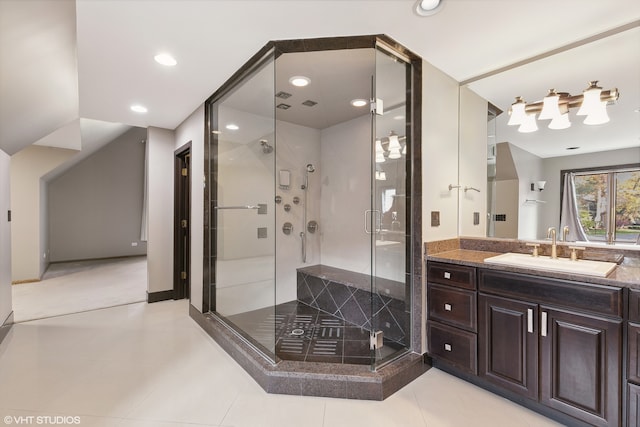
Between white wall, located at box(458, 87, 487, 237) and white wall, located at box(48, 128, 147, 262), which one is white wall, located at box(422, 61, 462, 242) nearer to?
white wall, located at box(458, 87, 487, 237)

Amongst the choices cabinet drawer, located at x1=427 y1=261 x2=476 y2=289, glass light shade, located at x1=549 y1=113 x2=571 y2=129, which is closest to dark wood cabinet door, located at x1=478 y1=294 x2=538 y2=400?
cabinet drawer, located at x1=427 y1=261 x2=476 y2=289

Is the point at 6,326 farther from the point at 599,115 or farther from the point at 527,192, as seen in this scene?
the point at 599,115

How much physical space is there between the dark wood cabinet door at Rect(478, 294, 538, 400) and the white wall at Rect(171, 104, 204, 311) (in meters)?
2.76

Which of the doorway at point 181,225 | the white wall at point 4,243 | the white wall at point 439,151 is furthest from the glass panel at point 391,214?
the white wall at point 4,243

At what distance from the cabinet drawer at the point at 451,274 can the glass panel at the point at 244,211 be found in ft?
4.43

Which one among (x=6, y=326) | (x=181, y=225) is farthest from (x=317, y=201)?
(x=6, y=326)

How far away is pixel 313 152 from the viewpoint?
393 centimetres

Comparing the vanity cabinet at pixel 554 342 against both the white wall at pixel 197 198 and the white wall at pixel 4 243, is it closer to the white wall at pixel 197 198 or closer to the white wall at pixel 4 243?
the white wall at pixel 197 198

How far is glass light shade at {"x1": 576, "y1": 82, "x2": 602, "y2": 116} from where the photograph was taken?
1952 mm

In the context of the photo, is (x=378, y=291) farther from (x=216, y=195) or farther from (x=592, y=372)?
(x=216, y=195)

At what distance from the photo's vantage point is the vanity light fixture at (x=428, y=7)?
159cm

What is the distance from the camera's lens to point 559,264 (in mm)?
1845

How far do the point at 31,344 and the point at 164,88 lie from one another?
2.71 meters

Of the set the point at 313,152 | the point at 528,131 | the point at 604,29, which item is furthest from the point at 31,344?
the point at 604,29
